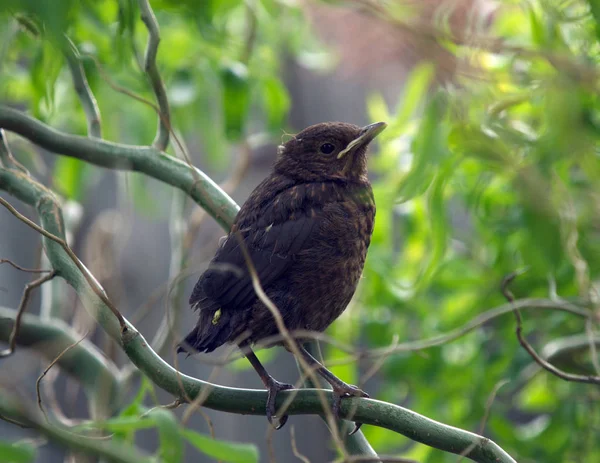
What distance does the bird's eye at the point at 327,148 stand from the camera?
2213 mm

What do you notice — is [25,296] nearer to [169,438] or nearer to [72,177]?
[169,438]

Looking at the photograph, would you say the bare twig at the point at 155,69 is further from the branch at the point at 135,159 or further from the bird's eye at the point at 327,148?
the bird's eye at the point at 327,148

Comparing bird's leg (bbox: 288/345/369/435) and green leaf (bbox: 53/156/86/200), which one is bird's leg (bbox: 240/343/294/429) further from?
green leaf (bbox: 53/156/86/200)

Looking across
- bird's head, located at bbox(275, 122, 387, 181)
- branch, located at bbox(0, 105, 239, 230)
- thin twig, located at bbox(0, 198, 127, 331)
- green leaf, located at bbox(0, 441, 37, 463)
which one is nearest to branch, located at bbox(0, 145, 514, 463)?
thin twig, located at bbox(0, 198, 127, 331)

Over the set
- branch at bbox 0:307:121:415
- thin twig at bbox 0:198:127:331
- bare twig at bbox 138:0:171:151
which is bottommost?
thin twig at bbox 0:198:127:331

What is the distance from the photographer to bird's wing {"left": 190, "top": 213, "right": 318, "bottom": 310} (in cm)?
184

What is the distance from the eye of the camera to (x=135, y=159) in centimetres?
174

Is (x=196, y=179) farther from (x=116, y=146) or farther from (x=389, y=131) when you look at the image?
(x=389, y=131)

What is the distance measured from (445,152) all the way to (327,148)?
18.9 inches

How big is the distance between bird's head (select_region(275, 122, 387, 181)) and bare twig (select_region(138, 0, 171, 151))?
49cm

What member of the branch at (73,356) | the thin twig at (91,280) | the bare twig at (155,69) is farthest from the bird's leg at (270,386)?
the bare twig at (155,69)

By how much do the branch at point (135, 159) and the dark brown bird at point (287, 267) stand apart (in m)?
0.08

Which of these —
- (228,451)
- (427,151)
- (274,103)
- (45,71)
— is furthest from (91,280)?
(274,103)

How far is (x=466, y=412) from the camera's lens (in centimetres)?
240
